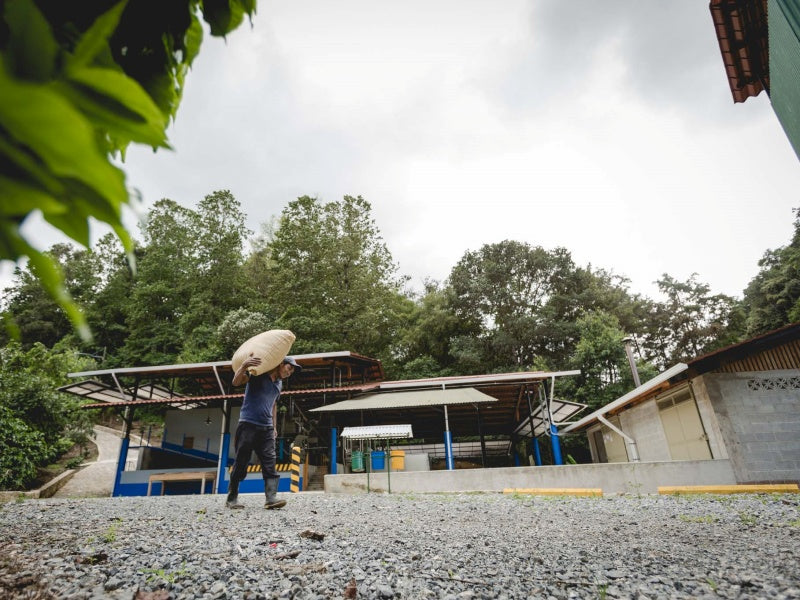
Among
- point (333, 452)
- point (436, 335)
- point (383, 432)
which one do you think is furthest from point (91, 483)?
point (436, 335)

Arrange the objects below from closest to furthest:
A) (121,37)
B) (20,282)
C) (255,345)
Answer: (121,37), (255,345), (20,282)

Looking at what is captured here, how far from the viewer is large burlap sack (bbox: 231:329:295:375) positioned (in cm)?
412

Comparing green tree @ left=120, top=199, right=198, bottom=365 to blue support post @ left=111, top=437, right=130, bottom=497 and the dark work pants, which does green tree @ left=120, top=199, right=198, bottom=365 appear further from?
the dark work pants

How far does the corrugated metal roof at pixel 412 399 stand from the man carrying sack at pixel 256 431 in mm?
6507

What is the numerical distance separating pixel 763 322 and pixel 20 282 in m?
47.7

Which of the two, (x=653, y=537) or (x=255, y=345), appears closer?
(x=653, y=537)

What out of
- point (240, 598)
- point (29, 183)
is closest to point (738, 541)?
point (240, 598)

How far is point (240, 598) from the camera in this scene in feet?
5.48

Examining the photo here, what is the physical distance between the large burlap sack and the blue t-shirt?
0.18 m

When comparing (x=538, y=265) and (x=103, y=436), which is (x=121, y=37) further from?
(x=538, y=265)

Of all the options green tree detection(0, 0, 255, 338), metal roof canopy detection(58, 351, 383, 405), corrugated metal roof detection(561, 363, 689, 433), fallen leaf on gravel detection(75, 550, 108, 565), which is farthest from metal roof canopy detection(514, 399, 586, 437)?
green tree detection(0, 0, 255, 338)

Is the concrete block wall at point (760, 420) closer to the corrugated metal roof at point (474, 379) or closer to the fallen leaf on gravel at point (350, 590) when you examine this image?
the corrugated metal roof at point (474, 379)

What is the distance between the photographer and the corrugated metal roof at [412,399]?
10.6 metres

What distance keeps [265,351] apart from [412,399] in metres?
7.67
